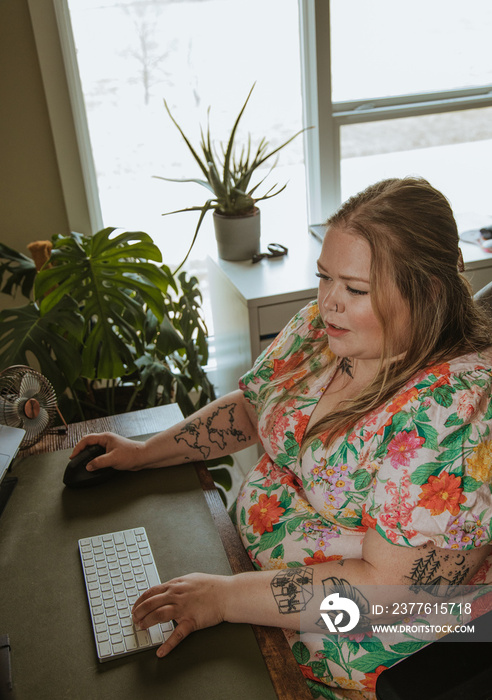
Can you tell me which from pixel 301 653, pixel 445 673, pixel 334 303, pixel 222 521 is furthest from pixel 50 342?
pixel 445 673

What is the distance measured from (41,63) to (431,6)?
53.3 inches

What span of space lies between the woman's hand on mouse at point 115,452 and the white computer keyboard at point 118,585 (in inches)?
6.7

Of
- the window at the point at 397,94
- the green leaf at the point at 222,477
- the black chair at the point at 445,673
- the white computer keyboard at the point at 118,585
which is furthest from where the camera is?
the window at the point at 397,94

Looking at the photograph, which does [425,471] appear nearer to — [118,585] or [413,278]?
[413,278]

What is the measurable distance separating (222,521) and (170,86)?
168 cm

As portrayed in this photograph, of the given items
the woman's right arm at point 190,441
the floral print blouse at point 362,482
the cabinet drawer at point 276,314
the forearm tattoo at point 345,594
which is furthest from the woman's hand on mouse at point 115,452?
the cabinet drawer at point 276,314

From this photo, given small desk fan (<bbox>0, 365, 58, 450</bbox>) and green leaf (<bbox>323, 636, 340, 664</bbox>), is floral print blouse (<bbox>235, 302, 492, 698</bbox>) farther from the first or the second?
small desk fan (<bbox>0, 365, 58, 450</bbox>)

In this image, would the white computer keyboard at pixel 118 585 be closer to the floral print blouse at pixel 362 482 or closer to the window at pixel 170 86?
the floral print blouse at pixel 362 482

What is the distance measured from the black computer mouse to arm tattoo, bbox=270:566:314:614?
1.26ft

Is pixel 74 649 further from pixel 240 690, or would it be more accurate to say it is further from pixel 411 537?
pixel 411 537

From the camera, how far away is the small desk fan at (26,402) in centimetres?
124

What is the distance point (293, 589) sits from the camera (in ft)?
3.04

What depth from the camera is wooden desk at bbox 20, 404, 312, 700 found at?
78 centimetres

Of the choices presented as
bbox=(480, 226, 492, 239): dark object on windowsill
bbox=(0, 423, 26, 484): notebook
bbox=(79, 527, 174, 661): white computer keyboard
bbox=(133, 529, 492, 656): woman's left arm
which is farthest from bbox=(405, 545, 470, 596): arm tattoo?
bbox=(480, 226, 492, 239): dark object on windowsill
